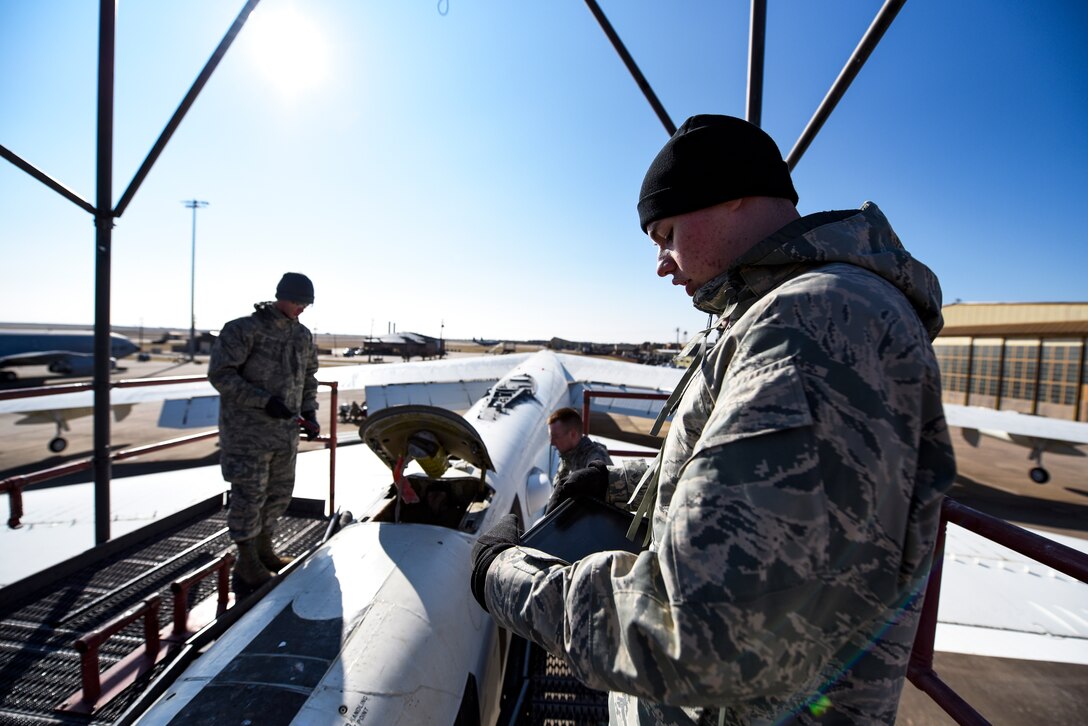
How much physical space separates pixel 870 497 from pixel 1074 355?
35.2 meters

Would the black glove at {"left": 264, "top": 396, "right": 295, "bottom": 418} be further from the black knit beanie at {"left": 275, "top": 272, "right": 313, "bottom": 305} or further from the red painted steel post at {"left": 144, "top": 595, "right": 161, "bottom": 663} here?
the red painted steel post at {"left": 144, "top": 595, "right": 161, "bottom": 663}

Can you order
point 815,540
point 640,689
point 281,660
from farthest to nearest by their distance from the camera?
point 281,660, point 640,689, point 815,540

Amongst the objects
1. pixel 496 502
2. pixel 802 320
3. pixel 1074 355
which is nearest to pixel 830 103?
pixel 802 320

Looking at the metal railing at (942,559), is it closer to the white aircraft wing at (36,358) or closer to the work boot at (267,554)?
the work boot at (267,554)

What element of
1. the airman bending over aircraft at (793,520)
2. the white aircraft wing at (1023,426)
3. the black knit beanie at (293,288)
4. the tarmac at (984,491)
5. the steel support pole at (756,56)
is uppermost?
the steel support pole at (756,56)

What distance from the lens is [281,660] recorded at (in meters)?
2.27

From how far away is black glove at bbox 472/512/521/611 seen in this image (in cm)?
136

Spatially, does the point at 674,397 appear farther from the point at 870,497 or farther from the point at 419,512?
the point at 419,512

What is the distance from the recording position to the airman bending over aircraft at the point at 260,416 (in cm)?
449

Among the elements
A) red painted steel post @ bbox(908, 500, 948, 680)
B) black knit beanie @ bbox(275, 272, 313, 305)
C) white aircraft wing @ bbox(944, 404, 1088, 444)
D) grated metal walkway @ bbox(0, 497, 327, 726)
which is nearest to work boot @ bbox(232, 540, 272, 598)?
grated metal walkway @ bbox(0, 497, 327, 726)

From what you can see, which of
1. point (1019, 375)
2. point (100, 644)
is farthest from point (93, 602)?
point (1019, 375)

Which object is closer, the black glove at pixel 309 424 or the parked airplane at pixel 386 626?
the parked airplane at pixel 386 626

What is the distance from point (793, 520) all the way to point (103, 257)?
6.06 m

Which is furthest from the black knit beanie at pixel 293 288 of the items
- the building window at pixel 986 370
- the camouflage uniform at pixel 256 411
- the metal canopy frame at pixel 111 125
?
the building window at pixel 986 370
